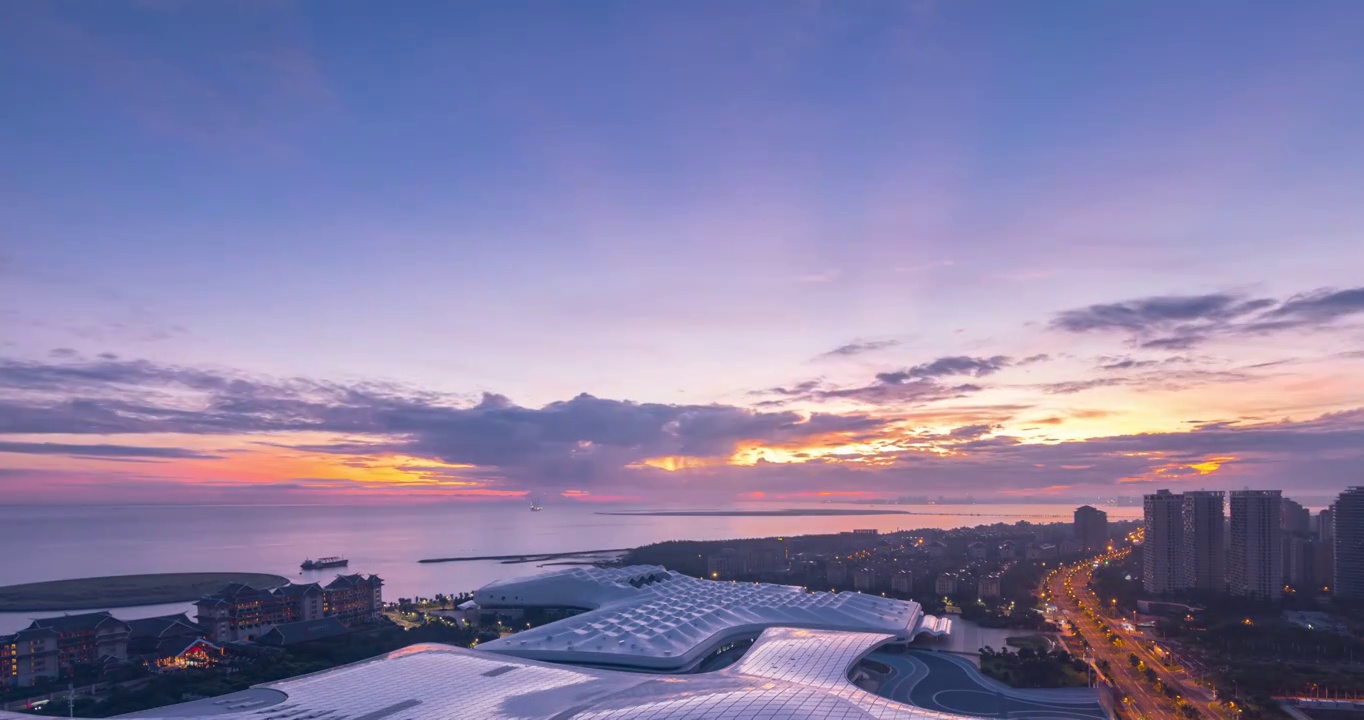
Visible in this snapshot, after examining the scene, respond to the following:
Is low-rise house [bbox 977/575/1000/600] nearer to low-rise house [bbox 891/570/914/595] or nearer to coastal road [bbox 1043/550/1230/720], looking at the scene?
coastal road [bbox 1043/550/1230/720]

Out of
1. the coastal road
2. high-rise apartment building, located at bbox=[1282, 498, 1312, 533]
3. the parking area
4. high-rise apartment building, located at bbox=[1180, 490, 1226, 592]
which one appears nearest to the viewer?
the parking area

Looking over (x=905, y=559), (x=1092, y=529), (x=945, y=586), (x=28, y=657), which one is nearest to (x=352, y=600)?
(x=28, y=657)

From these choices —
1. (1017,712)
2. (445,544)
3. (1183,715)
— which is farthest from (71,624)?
(445,544)

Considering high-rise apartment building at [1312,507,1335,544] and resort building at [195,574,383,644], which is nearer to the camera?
resort building at [195,574,383,644]

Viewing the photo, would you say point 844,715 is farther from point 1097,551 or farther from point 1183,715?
point 1097,551

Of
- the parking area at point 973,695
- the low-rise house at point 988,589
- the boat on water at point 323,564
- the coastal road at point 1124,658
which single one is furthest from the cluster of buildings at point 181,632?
the boat on water at point 323,564

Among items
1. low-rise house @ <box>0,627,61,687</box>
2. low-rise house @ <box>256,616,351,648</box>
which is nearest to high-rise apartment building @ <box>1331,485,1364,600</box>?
low-rise house @ <box>256,616,351,648</box>

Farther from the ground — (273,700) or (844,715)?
(844,715)

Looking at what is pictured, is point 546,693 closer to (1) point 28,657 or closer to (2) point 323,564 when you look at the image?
(1) point 28,657
